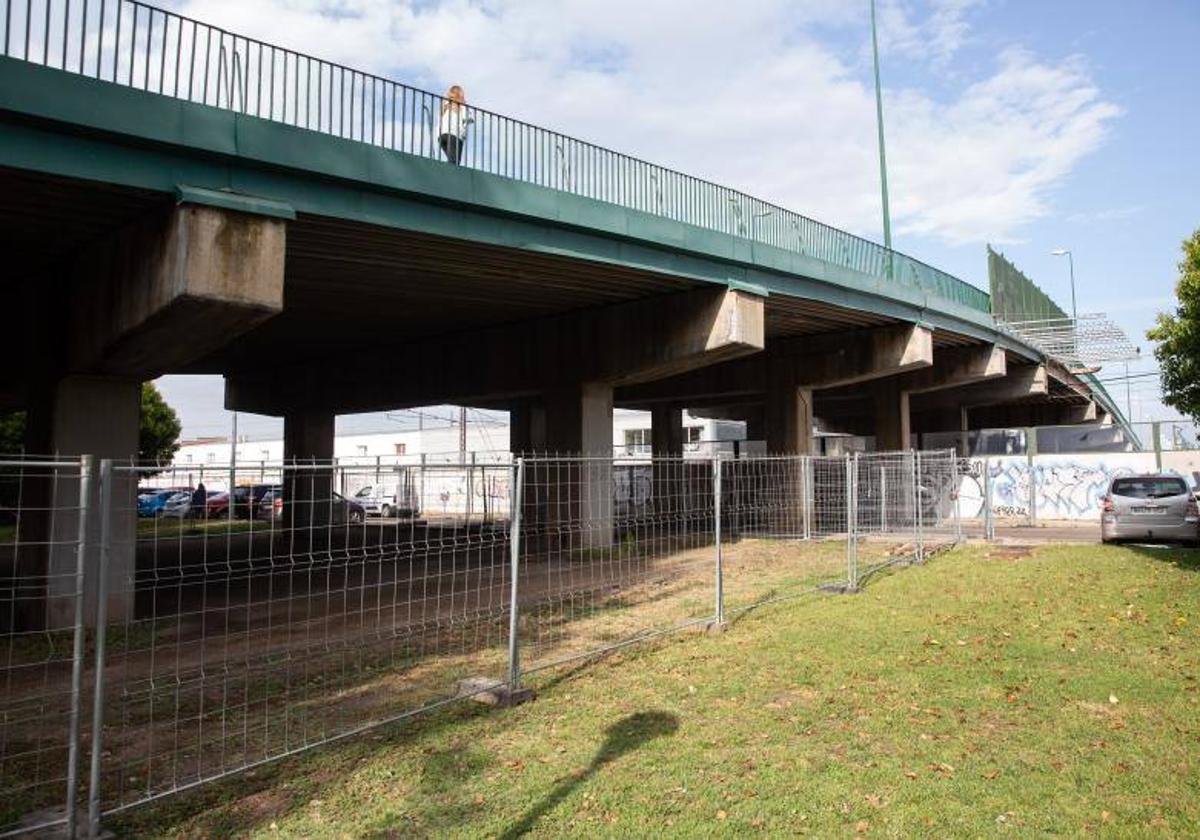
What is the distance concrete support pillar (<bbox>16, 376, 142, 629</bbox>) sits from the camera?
11.0 m

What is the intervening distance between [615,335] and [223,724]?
41.1 feet

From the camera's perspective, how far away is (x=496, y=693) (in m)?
6.43

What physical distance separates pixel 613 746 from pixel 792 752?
112 centimetres

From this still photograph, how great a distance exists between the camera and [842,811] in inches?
172

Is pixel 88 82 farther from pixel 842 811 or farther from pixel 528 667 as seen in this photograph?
pixel 842 811

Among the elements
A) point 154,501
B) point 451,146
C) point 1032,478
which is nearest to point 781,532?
point 1032,478

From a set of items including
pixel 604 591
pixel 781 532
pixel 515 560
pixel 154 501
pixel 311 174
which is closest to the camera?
pixel 515 560

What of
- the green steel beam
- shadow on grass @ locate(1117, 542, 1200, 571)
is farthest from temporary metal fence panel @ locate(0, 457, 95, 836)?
shadow on grass @ locate(1117, 542, 1200, 571)

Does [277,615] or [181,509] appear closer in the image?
[181,509]

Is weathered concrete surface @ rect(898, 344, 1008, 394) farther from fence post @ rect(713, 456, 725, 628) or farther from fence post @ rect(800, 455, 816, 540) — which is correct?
fence post @ rect(713, 456, 725, 628)

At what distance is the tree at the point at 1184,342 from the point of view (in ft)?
43.0

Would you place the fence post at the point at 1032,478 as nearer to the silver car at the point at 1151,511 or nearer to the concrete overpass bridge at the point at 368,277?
the concrete overpass bridge at the point at 368,277

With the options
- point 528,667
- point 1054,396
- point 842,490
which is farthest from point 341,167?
point 1054,396

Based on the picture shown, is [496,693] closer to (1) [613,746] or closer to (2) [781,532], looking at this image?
(1) [613,746]
